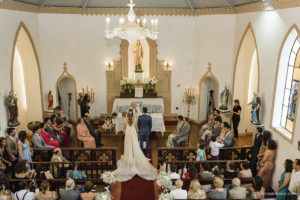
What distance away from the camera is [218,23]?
491 inches

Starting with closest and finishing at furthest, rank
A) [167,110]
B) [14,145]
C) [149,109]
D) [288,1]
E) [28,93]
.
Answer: [288,1], [14,145], [28,93], [149,109], [167,110]

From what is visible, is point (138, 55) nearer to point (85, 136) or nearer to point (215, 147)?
point (85, 136)

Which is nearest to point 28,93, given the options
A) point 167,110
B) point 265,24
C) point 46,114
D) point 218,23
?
point 46,114

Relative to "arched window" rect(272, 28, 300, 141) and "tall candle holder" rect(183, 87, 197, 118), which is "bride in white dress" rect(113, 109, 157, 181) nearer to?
"arched window" rect(272, 28, 300, 141)

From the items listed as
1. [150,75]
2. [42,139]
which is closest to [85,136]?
[42,139]

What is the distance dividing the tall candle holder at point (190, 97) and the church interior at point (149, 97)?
5cm

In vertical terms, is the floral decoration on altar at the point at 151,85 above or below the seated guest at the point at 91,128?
above

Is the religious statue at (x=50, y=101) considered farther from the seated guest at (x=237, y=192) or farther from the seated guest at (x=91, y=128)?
the seated guest at (x=237, y=192)

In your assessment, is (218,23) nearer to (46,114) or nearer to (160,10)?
(160,10)

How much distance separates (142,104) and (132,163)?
4.57 m

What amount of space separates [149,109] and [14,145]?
620 cm

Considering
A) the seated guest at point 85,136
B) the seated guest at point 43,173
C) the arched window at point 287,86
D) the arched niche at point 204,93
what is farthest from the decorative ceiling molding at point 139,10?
the seated guest at point 43,173

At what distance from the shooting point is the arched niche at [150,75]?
13.6 meters

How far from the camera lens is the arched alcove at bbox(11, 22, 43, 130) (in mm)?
11773
